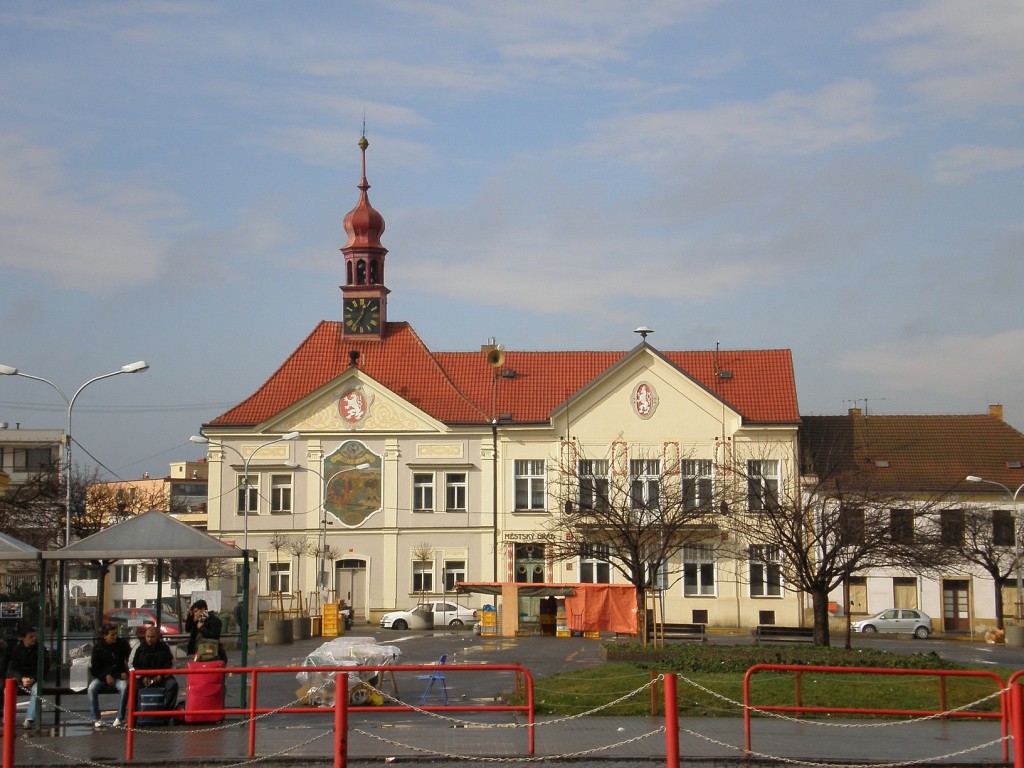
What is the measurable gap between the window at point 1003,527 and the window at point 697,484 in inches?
458

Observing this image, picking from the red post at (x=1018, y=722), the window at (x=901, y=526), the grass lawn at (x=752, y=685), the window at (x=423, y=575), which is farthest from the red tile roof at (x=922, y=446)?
the red post at (x=1018, y=722)

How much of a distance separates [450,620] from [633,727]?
3467cm

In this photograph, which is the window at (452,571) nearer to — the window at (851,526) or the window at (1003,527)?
the window at (1003,527)

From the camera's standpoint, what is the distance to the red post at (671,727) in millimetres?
13828

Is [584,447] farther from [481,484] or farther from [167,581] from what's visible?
[167,581]

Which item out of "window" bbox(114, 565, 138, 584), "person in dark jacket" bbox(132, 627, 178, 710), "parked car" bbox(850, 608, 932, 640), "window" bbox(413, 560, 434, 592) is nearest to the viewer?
"person in dark jacket" bbox(132, 627, 178, 710)

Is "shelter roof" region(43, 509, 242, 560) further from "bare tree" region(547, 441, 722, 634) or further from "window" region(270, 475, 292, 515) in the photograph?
"window" region(270, 475, 292, 515)

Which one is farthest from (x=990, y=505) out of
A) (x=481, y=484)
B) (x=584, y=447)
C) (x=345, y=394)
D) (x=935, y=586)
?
(x=345, y=394)

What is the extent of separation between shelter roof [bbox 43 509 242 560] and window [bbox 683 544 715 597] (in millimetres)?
37057

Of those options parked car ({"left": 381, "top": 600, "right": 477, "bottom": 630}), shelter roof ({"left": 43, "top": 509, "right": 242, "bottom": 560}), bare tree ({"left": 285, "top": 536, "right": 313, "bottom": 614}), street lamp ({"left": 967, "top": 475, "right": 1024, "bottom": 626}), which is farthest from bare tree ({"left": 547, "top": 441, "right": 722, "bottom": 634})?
shelter roof ({"left": 43, "top": 509, "right": 242, "bottom": 560})

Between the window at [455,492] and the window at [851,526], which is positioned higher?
the window at [455,492]

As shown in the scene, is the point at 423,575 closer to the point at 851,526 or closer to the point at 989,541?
the point at 989,541

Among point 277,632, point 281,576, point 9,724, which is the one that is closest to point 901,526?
point 277,632

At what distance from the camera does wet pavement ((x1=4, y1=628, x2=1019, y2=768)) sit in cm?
1667
